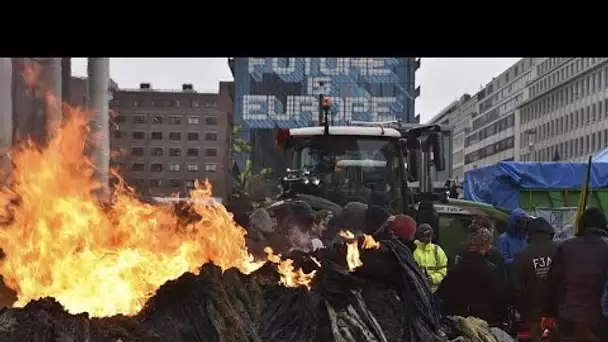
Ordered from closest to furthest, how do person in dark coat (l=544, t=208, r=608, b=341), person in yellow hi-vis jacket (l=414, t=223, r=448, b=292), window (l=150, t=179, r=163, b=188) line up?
person in dark coat (l=544, t=208, r=608, b=341) < person in yellow hi-vis jacket (l=414, t=223, r=448, b=292) < window (l=150, t=179, r=163, b=188)

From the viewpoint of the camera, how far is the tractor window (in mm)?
9617

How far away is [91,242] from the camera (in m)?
5.59

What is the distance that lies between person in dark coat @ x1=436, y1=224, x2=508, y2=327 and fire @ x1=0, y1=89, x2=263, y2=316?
5.48 feet

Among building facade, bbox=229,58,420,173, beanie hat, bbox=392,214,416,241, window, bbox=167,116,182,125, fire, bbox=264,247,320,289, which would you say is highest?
building facade, bbox=229,58,420,173

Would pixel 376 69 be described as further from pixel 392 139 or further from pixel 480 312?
pixel 480 312

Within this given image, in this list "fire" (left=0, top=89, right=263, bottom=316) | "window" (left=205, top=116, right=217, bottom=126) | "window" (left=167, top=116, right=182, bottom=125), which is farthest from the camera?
"window" (left=205, top=116, right=217, bottom=126)

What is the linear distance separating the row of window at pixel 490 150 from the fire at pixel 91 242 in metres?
96.8

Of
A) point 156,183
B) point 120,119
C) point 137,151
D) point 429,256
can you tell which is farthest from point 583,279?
point 137,151

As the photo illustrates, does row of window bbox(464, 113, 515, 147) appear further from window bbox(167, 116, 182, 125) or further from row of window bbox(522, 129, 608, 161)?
window bbox(167, 116, 182, 125)

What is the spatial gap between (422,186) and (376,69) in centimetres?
3553

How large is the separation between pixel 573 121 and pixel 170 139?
6599 centimetres

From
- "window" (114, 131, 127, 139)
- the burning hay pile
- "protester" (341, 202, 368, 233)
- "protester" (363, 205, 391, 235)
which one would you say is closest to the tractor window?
"protester" (341, 202, 368, 233)

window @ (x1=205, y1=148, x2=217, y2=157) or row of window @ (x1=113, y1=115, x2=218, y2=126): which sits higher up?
row of window @ (x1=113, y1=115, x2=218, y2=126)

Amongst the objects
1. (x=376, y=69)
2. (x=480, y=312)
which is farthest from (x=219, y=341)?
(x=376, y=69)
